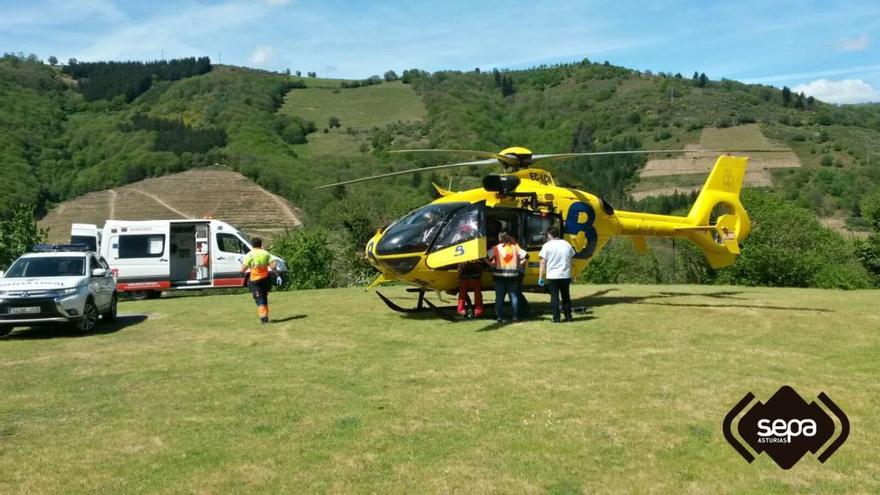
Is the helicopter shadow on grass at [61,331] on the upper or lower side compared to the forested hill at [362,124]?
lower

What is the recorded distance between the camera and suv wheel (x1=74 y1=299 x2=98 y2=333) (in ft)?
41.1

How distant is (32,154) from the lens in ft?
328

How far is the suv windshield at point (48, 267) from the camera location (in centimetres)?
1280

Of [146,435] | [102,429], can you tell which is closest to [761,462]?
[146,435]

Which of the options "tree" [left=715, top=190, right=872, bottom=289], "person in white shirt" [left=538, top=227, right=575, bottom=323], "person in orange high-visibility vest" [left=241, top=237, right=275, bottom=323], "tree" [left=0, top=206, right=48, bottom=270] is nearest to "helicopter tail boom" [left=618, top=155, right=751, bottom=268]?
"person in white shirt" [left=538, top=227, right=575, bottom=323]

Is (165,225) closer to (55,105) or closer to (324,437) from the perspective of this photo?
(324,437)

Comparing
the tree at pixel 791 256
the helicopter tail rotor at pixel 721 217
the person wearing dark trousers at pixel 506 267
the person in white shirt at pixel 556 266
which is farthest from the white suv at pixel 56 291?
the tree at pixel 791 256

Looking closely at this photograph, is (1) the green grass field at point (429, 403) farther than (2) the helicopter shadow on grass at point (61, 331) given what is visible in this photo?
No

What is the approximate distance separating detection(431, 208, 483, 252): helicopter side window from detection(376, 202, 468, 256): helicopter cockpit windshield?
0.11m

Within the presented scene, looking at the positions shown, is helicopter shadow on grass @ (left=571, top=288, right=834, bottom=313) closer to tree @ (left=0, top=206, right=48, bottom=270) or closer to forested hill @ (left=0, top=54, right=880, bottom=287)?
tree @ (left=0, top=206, right=48, bottom=270)

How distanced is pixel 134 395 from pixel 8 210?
83.0 meters

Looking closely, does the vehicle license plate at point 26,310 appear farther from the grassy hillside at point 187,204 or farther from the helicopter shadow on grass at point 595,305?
the grassy hillside at point 187,204

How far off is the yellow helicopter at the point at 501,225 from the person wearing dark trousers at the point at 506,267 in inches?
12.4

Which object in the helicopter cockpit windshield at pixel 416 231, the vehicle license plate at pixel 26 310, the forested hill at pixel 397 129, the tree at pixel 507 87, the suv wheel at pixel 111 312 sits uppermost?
the tree at pixel 507 87
